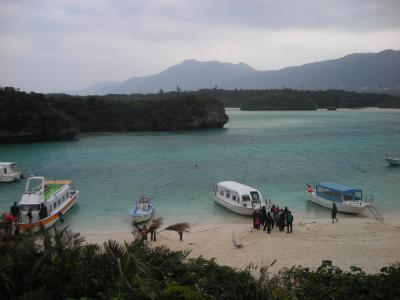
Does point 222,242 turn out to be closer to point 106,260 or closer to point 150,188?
point 106,260

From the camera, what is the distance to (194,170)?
4369 centimetres

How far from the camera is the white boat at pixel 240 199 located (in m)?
26.0

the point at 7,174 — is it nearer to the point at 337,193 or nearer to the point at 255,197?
the point at 255,197

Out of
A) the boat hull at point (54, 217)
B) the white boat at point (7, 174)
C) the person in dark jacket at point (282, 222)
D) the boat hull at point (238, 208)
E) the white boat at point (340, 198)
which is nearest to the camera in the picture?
the person in dark jacket at point (282, 222)

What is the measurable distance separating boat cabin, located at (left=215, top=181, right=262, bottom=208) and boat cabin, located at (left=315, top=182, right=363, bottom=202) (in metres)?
5.16

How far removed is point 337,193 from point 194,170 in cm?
1863

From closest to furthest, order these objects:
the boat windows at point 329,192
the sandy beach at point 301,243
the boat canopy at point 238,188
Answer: the sandy beach at point 301,243 < the boat canopy at point 238,188 < the boat windows at point 329,192

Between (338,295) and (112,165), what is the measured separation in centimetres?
4110

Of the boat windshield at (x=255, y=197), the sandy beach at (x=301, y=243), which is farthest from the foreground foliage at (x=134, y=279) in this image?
the boat windshield at (x=255, y=197)

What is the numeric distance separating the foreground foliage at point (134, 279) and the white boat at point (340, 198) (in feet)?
55.1

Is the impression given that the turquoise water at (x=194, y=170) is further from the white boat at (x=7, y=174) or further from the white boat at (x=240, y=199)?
the white boat at (x=7, y=174)

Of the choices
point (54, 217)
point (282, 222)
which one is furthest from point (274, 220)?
point (54, 217)

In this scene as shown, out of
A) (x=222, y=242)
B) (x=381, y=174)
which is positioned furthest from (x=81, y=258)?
(x=381, y=174)

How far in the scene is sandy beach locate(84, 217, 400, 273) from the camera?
56.0ft
